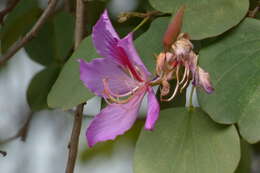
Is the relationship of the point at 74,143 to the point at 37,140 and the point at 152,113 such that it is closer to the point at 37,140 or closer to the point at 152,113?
the point at 152,113

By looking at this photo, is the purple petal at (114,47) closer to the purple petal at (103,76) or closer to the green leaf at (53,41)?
the purple petal at (103,76)

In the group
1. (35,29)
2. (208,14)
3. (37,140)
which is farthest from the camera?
(37,140)

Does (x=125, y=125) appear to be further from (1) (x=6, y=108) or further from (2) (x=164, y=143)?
(1) (x=6, y=108)

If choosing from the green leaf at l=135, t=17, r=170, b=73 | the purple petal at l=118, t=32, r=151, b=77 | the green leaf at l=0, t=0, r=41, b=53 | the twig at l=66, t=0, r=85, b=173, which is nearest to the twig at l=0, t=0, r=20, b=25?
the green leaf at l=0, t=0, r=41, b=53

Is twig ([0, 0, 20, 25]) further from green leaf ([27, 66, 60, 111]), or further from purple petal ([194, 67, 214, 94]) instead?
purple petal ([194, 67, 214, 94])

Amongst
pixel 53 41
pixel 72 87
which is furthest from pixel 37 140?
pixel 72 87

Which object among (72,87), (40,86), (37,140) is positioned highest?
(72,87)

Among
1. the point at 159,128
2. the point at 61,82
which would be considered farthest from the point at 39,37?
the point at 159,128
